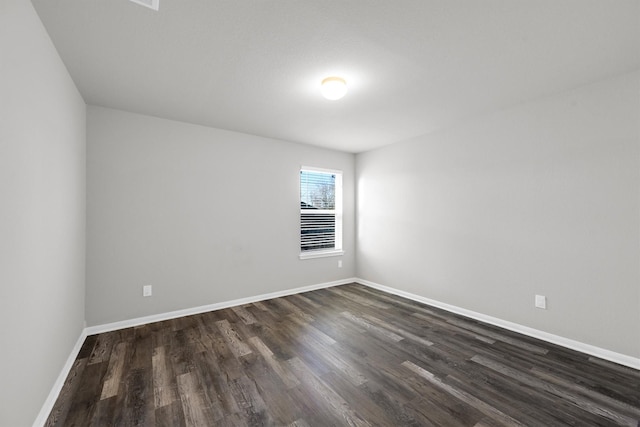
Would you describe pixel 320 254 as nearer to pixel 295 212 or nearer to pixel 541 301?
pixel 295 212

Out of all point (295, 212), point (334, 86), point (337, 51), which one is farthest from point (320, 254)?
point (337, 51)

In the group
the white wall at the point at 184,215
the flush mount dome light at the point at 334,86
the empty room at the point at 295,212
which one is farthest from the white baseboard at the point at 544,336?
the flush mount dome light at the point at 334,86

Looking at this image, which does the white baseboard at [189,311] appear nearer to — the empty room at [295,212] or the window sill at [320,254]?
the empty room at [295,212]

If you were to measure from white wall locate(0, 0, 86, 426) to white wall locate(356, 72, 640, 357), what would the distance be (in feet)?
12.9

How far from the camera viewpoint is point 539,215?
276 centimetres

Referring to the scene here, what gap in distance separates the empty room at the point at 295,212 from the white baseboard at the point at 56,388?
0.08 ft

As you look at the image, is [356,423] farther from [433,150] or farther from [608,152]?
[433,150]

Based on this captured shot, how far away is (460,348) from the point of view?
8.29 ft

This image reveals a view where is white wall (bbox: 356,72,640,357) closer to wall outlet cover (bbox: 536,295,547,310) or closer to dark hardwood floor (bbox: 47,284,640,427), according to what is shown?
wall outlet cover (bbox: 536,295,547,310)

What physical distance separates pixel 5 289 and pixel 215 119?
2.59m

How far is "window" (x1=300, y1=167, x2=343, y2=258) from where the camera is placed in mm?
4578

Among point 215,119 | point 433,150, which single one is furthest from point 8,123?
point 433,150

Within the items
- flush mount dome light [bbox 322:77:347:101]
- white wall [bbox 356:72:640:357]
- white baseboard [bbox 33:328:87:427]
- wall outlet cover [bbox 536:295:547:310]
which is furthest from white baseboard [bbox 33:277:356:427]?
flush mount dome light [bbox 322:77:347:101]

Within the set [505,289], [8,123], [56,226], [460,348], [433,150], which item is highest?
[433,150]
